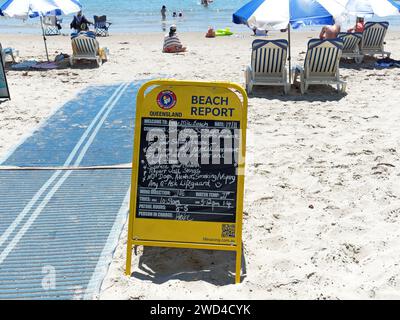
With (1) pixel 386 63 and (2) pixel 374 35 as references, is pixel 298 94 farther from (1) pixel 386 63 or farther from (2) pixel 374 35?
(2) pixel 374 35

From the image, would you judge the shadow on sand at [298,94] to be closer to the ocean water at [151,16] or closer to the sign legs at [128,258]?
the sign legs at [128,258]

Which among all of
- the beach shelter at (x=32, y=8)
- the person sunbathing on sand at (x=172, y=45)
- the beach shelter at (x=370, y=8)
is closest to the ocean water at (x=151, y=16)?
the person sunbathing on sand at (x=172, y=45)

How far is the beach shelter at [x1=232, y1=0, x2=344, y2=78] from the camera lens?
23.9 ft

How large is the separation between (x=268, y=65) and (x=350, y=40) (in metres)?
3.82

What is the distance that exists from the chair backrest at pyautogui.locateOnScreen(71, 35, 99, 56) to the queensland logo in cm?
908

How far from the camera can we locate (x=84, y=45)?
454 inches

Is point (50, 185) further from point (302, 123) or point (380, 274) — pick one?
point (302, 123)

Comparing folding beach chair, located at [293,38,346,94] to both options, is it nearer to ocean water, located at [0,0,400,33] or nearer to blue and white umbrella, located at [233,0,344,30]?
blue and white umbrella, located at [233,0,344,30]

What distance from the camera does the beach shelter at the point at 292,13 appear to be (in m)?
7.28

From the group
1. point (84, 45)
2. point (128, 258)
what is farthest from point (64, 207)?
point (84, 45)

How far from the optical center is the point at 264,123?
6.94 metres

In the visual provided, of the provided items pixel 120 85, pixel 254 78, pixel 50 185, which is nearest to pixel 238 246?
pixel 50 185

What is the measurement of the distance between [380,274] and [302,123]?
3.93 metres

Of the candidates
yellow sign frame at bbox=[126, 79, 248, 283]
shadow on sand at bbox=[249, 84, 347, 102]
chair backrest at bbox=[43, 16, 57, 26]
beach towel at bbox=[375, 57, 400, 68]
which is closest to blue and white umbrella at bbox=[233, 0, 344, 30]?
shadow on sand at bbox=[249, 84, 347, 102]
